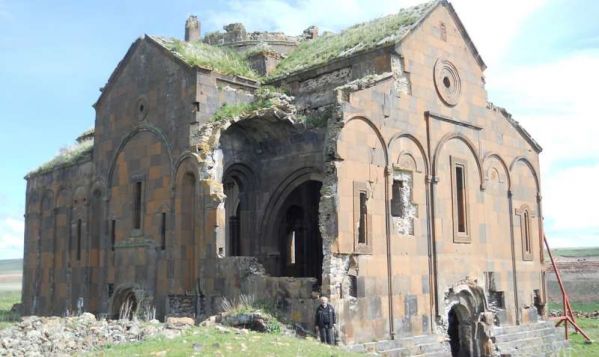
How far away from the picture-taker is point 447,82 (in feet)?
60.0

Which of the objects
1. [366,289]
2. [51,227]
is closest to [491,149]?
[366,289]

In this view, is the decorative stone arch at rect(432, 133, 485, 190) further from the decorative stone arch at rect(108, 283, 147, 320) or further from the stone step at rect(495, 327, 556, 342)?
the decorative stone arch at rect(108, 283, 147, 320)

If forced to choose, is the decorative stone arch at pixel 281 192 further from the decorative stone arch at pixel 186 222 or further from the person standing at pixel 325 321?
the person standing at pixel 325 321

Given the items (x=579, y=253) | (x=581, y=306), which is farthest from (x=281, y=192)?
(x=579, y=253)

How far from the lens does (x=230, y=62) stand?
19.3 meters

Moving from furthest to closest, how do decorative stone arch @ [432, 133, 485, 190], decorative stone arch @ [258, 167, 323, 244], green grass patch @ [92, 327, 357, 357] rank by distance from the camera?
decorative stone arch @ [432, 133, 485, 190] < decorative stone arch @ [258, 167, 323, 244] < green grass patch @ [92, 327, 357, 357]

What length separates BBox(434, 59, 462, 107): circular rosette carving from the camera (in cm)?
1789

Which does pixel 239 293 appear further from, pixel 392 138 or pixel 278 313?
pixel 392 138

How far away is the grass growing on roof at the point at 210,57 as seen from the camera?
17.9m

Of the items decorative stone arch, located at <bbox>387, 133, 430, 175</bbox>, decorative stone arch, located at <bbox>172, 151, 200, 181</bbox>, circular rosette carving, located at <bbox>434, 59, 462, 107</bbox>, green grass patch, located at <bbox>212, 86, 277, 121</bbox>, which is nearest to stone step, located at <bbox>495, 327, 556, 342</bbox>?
decorative stone arch, located at <bbox>387, 133, 430, 175</bbox>

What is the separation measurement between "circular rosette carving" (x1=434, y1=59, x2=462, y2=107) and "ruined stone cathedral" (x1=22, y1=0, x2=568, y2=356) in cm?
6

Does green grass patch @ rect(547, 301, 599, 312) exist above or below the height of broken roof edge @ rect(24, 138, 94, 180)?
below

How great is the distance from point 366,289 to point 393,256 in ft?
4.35

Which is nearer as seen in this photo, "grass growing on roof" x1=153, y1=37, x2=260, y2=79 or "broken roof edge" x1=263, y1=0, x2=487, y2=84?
"broken roof edge" x1=263, y1=0, x2=487, y2=84
